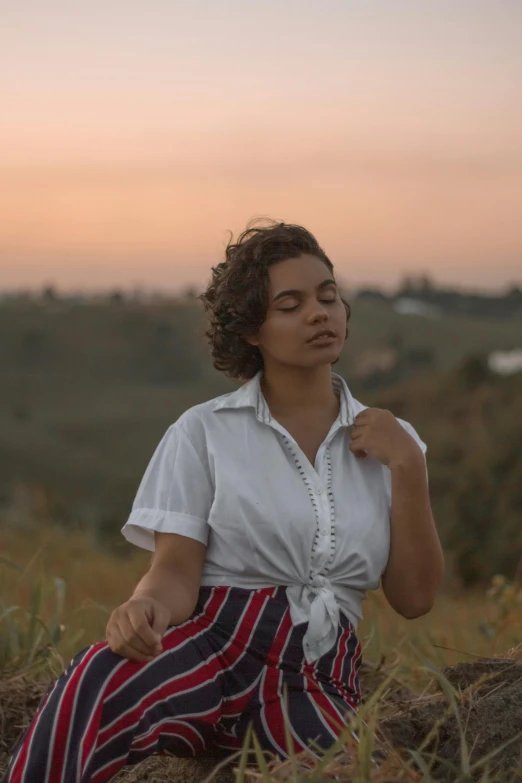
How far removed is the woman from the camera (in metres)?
2.19

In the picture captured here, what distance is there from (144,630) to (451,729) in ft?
2.32

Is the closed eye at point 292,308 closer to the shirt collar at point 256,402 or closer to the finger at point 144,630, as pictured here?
the shirt collar at point 256,402

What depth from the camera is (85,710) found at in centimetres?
216

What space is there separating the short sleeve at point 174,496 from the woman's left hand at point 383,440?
14.1 inches

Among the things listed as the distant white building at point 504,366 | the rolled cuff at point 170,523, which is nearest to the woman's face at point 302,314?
the rolled cuff at point 170,523

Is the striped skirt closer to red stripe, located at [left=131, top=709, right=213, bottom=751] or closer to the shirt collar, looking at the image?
red stripe, located at [left=131, top=709, right=213, bottom=751]

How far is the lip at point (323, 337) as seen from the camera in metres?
2.53

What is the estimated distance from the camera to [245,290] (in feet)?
8.68

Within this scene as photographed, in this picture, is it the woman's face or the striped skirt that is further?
the woman's face

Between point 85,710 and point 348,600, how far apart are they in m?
0.66

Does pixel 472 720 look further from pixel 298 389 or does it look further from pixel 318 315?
pixel 318 315

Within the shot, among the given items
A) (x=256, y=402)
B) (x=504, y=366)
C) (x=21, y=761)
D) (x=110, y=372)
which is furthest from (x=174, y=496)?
(x=110, y=372)

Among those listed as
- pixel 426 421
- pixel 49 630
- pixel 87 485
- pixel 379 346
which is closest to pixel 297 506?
pixel 49 630

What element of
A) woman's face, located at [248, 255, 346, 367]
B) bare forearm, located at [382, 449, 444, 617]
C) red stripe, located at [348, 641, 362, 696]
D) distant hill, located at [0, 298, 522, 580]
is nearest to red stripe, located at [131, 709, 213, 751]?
red stripe, located at [348, 641, 362, 696]
